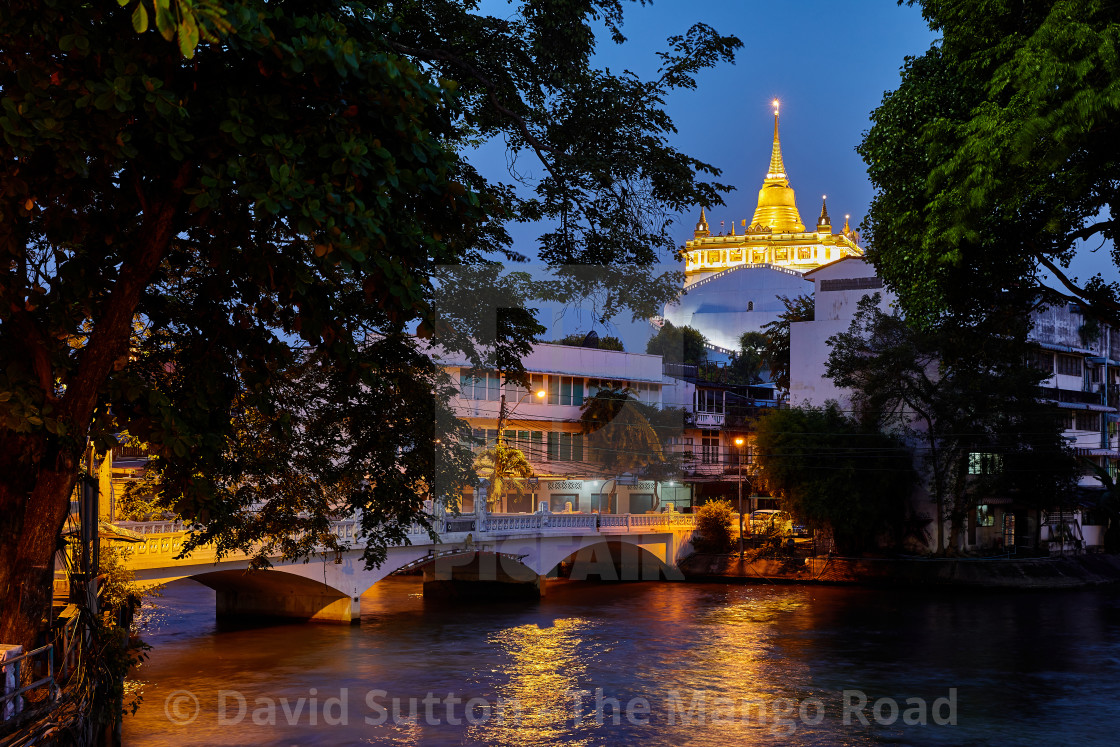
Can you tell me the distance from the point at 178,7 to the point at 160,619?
28.4 m

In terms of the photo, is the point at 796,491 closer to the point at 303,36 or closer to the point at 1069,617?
the point at 1069,617

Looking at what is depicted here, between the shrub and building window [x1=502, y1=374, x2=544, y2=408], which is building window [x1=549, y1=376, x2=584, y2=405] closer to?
building window [x1=502, y1=374, x2=544, y2=408]

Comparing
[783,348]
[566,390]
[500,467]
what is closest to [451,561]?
[500,467]

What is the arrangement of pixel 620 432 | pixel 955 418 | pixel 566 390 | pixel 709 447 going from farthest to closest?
pixel 709 447
pixel 566 390
pixel 620 432
pixel 955 418

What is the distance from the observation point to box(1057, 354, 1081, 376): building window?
4866 cm

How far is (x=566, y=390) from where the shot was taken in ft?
160

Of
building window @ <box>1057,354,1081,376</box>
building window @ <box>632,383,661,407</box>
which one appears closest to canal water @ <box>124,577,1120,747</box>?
building window @ <box>1057,354,1081,376</box>

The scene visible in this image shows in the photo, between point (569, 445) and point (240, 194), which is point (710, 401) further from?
point (240, 194)

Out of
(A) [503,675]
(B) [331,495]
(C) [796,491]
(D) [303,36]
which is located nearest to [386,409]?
(B) [331,495]

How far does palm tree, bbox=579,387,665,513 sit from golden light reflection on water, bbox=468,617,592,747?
1573 cm

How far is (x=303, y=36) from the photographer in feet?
22.5

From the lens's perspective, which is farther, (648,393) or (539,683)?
(648,393)

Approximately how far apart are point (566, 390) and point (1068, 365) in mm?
22448

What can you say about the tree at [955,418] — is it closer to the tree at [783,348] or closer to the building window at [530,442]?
the tree at [783,348]
